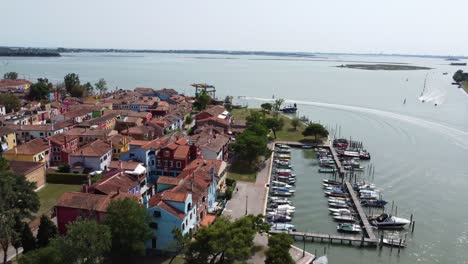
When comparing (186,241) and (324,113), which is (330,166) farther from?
(324,113)

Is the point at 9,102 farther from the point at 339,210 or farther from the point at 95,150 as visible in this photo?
the point at 339,210

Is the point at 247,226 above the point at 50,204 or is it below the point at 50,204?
above

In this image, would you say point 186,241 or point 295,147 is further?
point 295,147

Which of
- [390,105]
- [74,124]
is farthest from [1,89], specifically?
[390,105]

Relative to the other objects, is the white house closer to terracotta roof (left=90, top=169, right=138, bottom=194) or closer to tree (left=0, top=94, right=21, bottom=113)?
terracotta roof (left=90, top=169, right=138, bottom=194)

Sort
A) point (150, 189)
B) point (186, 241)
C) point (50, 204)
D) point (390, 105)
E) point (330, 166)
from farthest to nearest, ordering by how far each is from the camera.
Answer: point (390, 105)
point (330, 166)
point (150, 189)
point (50, 204)
point (186, 241)

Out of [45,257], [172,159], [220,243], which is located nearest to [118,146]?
[172,159]
